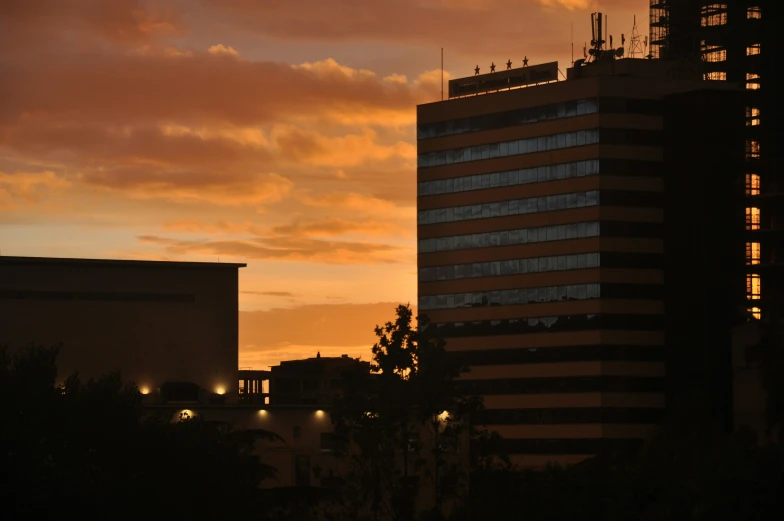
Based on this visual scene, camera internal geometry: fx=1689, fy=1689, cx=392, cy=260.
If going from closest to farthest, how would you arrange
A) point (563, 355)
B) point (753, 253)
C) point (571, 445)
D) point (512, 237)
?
1. point (571, 445)
2. point (753, 253)
3. point (563, 355)
4. point (512, 237)

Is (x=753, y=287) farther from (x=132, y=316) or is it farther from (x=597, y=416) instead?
(x=132, y=316)

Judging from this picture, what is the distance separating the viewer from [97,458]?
7631 cm

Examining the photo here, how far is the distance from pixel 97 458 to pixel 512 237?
11615cm

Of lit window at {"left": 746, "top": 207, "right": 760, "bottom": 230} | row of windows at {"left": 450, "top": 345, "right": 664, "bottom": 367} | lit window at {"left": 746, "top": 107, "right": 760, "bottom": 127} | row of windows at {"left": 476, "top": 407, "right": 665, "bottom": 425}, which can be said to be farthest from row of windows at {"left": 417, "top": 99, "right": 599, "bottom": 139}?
row of windows at {"left": 476, "top": 407, "right": 665, "bottom": 425}

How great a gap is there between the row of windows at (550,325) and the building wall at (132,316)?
946 inches

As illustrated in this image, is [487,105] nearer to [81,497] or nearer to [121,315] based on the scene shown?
[121,315]

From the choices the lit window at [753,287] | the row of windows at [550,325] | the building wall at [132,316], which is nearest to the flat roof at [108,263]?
Result: the building wall at [132,316]

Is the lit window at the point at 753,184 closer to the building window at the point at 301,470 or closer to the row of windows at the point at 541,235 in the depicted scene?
the row of windows at the point at 541,235

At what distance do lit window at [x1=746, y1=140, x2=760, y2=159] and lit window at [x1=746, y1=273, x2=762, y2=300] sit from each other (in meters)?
13.4

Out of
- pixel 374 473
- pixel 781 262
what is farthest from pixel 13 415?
pixel 781 262

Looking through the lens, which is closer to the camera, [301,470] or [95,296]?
[301,470]

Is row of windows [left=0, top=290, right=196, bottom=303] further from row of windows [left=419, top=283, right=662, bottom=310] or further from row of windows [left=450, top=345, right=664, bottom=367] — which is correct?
row of windows [left=419, top=283, right=662, bottom=310]

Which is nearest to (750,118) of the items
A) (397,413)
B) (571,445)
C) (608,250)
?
(608,250)

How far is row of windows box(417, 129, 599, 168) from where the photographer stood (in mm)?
180875
